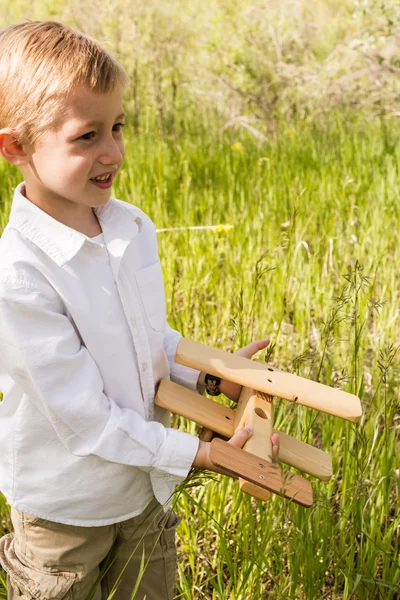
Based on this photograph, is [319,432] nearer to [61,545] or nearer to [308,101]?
[61,545]

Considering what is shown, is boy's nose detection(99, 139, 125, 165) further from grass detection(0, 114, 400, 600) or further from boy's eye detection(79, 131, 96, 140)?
grass detection(0, 114, 400, 600)

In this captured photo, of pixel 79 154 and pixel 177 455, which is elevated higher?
pixel 79 154

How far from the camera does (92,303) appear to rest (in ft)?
3.67

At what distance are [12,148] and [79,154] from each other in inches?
4.9

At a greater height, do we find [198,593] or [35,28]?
[35,28]

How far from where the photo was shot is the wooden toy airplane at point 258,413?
1.00 metres

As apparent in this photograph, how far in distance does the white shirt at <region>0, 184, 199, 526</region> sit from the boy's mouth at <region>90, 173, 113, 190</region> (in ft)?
0.26

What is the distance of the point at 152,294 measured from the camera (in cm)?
A: 125

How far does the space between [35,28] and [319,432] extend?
1.35 metres

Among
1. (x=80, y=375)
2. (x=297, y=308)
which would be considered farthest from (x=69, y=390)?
(x=297, y=308)

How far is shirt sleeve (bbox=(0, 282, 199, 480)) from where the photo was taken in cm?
103

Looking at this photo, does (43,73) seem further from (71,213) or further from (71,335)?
(71,335)

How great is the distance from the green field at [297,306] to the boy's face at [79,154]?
1.43 feet

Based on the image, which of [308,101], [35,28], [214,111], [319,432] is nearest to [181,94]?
[214,111]
